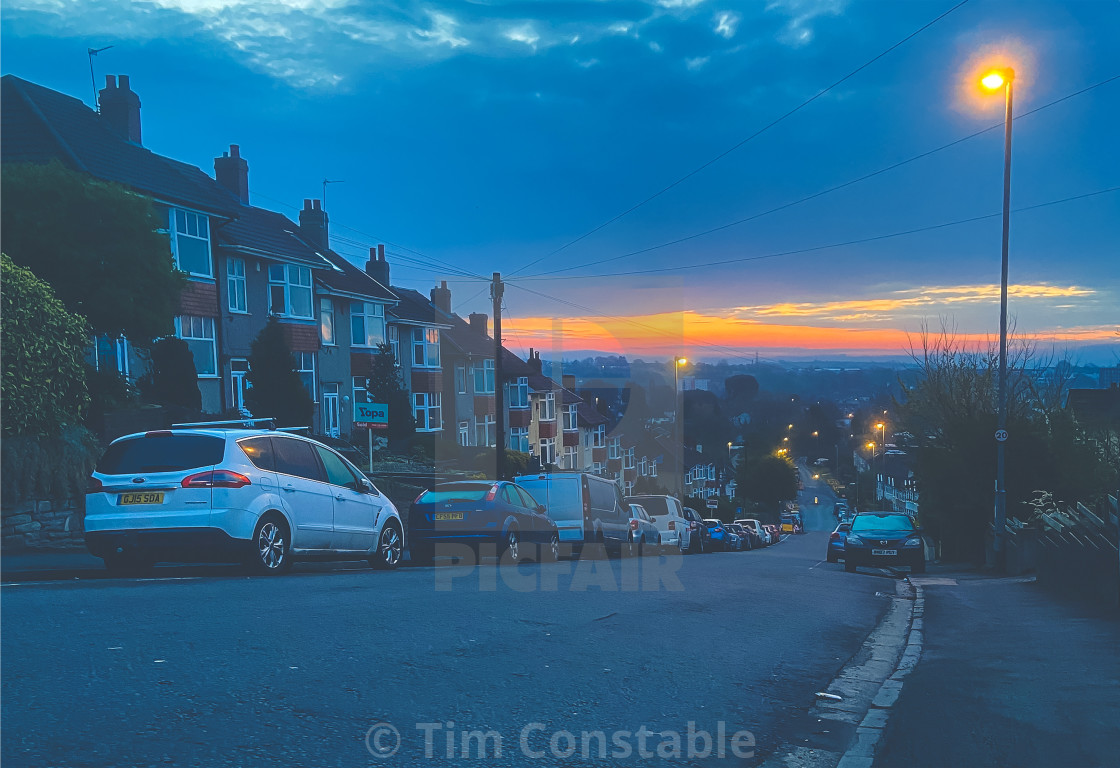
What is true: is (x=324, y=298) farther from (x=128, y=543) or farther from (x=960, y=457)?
(x=128, y=543)

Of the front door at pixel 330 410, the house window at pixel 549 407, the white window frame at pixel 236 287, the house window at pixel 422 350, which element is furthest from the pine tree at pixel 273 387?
the house window at pixel 549 407

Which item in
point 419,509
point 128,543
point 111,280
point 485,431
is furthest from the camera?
point 485,431

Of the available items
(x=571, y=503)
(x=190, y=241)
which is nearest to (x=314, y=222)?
(x=190, y=241)

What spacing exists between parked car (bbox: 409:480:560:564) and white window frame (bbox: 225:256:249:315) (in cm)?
2012

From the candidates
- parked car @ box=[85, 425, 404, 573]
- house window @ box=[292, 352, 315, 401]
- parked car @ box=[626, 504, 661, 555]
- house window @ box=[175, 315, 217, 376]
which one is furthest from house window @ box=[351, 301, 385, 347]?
parked car @ box=[85, 425, 404, 573]

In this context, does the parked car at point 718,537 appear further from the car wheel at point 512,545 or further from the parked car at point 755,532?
the car wheel at point 512,545

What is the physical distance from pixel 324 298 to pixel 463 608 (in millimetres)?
32030

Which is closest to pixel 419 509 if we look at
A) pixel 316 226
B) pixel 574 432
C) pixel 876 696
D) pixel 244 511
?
pixel 244 511

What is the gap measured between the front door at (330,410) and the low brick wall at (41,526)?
23.7 metres

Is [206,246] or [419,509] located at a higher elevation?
[206,246]

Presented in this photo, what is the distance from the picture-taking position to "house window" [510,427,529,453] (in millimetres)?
57531

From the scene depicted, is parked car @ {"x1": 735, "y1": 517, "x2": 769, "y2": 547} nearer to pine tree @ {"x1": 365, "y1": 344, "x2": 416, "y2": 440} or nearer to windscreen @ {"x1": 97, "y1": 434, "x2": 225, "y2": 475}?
pine tree @ {"x1": 365, "y1": 344, "x2": 416, "y2": 440}

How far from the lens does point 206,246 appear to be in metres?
29.0

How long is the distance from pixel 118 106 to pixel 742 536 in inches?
1073
